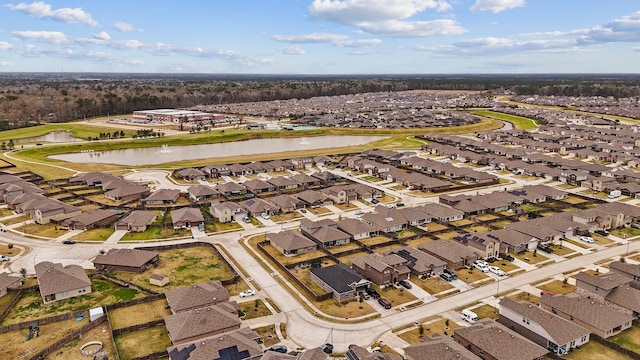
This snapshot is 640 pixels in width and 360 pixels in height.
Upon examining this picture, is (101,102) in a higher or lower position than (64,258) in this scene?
higher

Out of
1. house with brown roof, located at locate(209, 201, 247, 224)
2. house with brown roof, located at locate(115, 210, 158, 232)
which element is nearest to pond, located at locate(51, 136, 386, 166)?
house with brown roof, located at locate(115, 210, 158, 232)

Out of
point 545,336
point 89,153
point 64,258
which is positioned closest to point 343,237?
point 545,336

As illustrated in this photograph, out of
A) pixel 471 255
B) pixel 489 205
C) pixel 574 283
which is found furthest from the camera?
pixel 489 205

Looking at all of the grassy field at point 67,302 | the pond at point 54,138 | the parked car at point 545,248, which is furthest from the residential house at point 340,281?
the pond at point 54,138

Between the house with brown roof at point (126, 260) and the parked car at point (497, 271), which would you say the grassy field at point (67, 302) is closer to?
the house with brown roof at point (126, 260)

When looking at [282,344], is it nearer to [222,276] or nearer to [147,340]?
[147,340]

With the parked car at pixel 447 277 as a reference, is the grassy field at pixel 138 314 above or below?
below

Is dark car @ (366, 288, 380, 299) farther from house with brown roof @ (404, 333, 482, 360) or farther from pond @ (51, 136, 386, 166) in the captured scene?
pond @ (51, 136, 386, 166)
